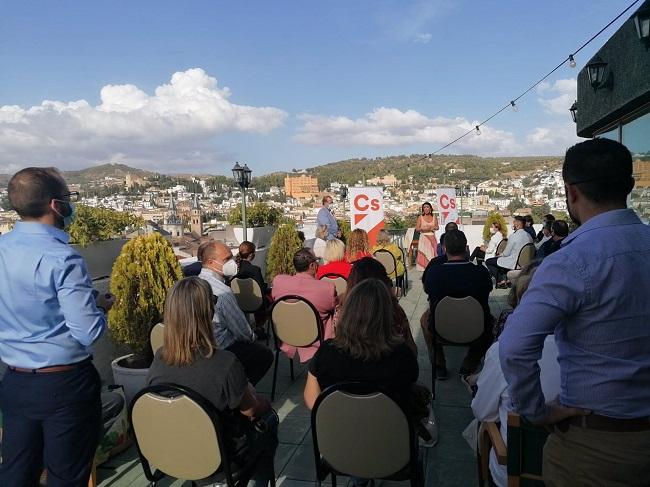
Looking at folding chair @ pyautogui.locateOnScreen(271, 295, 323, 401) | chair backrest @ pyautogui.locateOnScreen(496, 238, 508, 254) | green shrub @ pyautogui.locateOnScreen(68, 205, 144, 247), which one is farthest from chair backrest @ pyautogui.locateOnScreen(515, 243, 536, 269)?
green shrub @ pyautogui.locateOnScreen(68, 205, 144, 247)

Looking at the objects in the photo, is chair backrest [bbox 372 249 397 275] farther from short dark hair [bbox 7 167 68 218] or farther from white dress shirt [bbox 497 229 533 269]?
short dark hair [bbox 7 167 68 218]

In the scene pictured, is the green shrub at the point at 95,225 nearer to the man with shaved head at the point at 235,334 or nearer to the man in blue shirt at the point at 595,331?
the man with shaved head at the point at 235,334

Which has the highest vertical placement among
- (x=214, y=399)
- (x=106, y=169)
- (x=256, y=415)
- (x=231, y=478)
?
(x=106, y=169)

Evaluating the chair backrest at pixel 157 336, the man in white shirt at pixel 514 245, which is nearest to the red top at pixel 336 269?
the chair backrest at pixel 157 336

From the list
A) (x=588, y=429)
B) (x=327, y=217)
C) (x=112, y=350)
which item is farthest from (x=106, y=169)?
(x=588, y=429)

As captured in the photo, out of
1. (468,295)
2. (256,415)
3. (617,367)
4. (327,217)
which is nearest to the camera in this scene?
(617,367)

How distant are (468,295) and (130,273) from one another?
2.51 meters

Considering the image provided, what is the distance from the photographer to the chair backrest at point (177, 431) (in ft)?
5.32

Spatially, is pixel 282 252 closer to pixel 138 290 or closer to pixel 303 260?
pixel 303 260

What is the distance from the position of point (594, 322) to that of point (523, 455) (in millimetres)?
685

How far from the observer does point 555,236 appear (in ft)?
18.2

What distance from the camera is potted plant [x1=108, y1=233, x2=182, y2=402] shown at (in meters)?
3.07

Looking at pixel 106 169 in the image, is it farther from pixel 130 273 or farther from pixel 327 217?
pixel 130 273

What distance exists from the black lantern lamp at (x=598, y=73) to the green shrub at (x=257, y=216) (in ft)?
23.7
